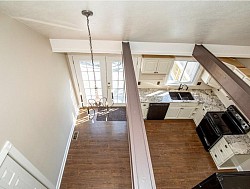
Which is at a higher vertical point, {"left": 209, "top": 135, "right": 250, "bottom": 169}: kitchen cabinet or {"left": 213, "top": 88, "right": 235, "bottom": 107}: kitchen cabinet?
{"left": 213, "top": 88, "right": 235, "bottom": 107}: kitchen cabinet

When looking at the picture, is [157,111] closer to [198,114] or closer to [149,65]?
A: [198,114]

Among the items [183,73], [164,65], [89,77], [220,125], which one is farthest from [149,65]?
[220,125]

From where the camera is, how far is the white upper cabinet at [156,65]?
369 centimetres

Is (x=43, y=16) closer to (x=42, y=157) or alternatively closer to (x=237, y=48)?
(x=42, y=157)

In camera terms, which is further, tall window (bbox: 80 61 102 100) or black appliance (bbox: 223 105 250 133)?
tall window (bbox: 80 61 102 100)

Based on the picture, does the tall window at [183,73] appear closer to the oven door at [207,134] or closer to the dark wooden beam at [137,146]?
the oven door at [207,134]

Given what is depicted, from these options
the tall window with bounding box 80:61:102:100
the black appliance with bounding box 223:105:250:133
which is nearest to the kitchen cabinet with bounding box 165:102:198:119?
the black appliance with bounding box 223:105:250:133

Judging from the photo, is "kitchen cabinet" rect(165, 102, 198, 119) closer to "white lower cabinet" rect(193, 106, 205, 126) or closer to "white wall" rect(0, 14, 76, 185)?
"white lower cabinet" rect(193, 106, 205, 126)

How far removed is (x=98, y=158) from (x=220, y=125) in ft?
10.1

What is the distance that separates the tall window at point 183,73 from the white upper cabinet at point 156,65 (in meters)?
0.74

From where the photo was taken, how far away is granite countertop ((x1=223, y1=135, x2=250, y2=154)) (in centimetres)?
319

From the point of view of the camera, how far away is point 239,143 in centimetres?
330

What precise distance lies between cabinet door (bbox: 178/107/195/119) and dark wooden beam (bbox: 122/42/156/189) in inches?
125

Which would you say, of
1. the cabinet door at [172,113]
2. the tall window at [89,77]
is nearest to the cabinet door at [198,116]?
the cabinet door at [172,113]
